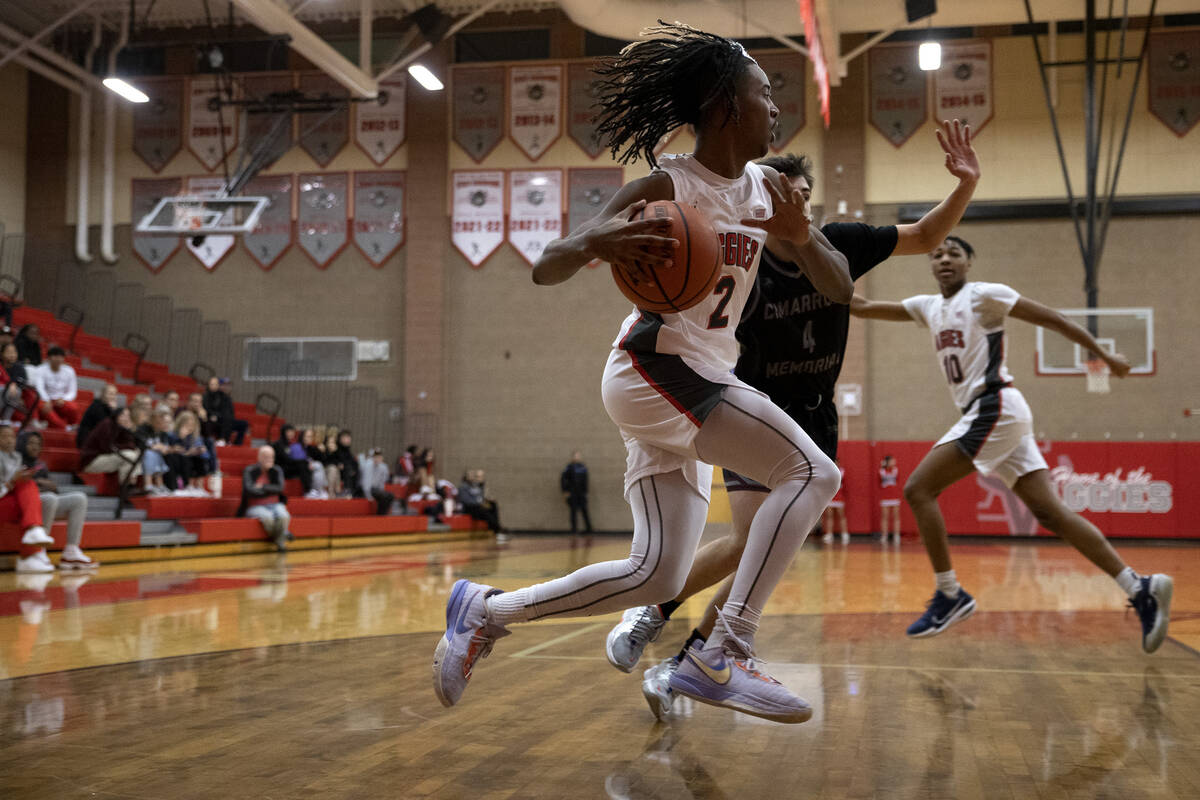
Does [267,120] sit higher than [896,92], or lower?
lower

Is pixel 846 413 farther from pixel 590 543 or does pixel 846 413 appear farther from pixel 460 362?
pixel 460 362

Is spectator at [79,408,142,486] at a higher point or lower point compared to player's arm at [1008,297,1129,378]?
lower

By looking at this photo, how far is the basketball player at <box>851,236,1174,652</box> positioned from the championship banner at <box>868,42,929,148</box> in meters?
13.9

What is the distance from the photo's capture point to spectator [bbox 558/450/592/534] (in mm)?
18062

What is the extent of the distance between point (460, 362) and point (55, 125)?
28.9 ft

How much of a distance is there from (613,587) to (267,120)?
18.4 m

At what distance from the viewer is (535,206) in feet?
61.3

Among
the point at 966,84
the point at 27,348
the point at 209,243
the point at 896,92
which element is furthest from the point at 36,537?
the point at 966,84

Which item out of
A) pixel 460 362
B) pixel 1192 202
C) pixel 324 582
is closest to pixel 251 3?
pixel 460 362

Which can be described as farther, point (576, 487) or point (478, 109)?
point (478, 109)

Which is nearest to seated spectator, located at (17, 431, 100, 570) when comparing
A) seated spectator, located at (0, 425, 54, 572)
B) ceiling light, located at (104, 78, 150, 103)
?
seated spectator, located at (0, 425, 54, 572)

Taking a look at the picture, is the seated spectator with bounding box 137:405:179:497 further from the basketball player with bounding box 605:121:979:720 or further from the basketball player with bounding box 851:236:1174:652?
the basketball player with bounding box 605:121:979:720

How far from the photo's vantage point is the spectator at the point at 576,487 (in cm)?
1806

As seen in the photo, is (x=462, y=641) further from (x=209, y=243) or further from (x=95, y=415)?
(x=209, y=243)
